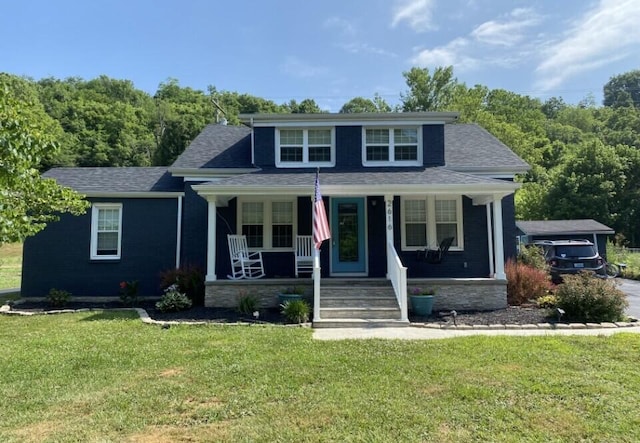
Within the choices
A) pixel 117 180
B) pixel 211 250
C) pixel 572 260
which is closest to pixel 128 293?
pixel 211 250

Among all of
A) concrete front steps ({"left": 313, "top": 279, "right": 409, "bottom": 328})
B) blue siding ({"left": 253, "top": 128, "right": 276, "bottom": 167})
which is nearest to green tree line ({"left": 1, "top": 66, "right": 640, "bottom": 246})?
blue siding ({"left": 253, "top": 128, "right": 276, "bottom": 167})

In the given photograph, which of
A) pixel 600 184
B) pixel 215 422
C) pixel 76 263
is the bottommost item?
pixel 215 422

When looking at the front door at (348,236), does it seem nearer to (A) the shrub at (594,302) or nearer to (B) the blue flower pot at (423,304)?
(B) the blue flower pot at (423,304)

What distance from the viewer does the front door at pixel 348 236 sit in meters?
11.6

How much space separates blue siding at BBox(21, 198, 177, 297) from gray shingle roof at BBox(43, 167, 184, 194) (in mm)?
451

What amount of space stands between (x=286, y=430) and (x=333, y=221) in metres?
8.30

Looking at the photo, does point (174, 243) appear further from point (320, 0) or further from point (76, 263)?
point (320, 0)

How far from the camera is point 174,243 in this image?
12242mm

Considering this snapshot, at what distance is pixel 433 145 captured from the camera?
12289 millimetres

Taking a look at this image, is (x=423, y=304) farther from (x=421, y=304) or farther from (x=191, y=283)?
(x=191, y=283)

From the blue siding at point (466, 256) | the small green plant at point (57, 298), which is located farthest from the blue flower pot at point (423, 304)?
the small green plant at point (57, 298)

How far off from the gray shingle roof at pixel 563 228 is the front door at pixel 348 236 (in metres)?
13.7

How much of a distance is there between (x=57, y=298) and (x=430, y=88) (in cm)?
3370

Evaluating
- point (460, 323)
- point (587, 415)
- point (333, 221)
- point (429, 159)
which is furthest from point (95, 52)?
point (587, 415)
